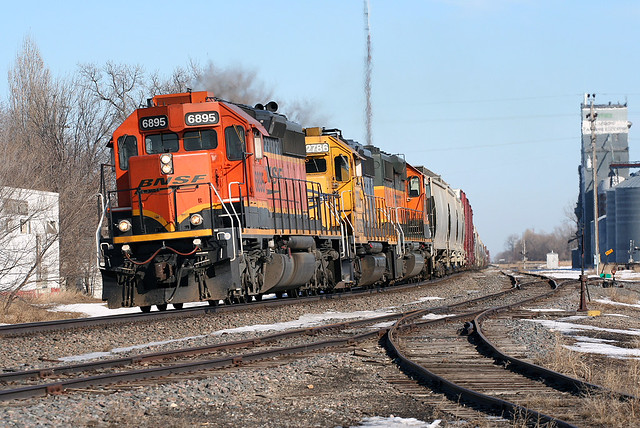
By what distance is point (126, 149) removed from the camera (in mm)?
14891

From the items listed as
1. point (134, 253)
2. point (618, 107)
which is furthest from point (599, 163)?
point (134, 253)

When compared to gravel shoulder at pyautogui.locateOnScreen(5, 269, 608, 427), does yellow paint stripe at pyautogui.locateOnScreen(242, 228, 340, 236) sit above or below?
above

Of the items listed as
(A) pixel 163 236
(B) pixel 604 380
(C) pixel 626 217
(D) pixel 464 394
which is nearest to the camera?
(D) pixel 464 394

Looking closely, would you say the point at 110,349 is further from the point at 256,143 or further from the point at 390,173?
the point at 390,173

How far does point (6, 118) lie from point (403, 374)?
117ft

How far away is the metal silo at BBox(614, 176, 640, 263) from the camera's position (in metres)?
91.1

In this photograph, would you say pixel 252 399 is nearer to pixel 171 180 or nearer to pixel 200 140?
pixel 171 180

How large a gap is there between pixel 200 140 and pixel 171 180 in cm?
96

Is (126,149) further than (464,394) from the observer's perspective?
Yes

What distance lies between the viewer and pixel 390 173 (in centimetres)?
2631

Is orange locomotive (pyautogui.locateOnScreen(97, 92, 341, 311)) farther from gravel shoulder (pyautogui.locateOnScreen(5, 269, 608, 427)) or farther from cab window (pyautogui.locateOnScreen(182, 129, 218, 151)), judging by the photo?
gravel shoulder (pyautogui.locateOnScreen(5, 269, 608, 427))

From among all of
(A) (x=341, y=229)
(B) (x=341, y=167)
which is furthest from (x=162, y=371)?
(B) (x=341, y=167)

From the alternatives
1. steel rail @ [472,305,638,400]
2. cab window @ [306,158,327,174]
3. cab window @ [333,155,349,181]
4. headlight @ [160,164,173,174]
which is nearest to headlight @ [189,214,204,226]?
headlight @ [160,164,173,174]

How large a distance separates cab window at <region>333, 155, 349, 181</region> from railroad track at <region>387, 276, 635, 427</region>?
9.16m
